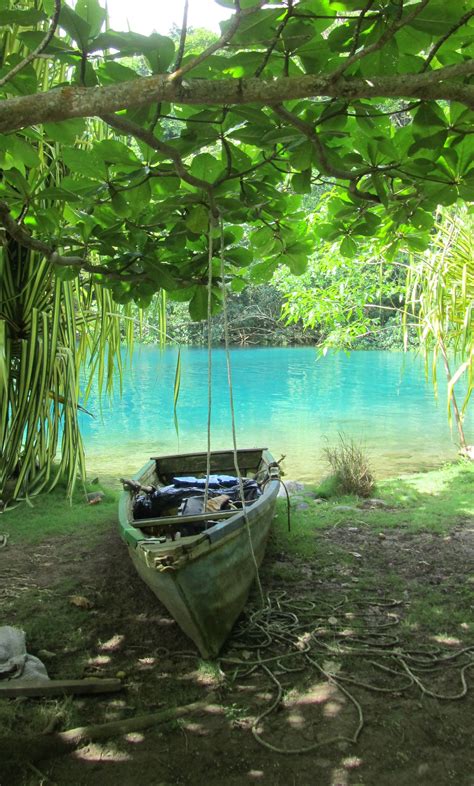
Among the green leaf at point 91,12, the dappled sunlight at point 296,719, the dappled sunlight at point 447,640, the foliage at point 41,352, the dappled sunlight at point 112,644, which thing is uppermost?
the green leaf at point 91,12

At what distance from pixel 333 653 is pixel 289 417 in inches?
372

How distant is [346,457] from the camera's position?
19.5 ft

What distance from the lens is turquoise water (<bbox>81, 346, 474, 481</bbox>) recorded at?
8492 millimetres

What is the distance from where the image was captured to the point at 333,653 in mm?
2600

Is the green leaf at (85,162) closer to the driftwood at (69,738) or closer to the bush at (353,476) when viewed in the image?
the driftwood at (69,738)

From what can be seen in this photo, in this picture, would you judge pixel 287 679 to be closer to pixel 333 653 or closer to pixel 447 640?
pixel 333 653

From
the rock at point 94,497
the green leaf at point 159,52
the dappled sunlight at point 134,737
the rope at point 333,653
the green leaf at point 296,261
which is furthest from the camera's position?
the rock at point 94,497

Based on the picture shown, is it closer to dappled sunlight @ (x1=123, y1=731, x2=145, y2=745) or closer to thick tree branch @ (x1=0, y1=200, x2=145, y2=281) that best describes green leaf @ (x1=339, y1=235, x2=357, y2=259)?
thick tree branch @ (x1=0, y1=200, x2=145, y2=281)

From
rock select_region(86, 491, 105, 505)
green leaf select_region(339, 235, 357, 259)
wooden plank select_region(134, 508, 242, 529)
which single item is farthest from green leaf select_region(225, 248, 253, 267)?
rock select_region(86, 491, 105, 505)

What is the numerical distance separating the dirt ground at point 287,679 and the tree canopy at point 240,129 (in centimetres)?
153

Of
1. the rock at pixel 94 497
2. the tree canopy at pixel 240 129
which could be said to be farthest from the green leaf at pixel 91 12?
the rock at pixel 94 497

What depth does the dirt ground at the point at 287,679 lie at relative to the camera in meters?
1.90

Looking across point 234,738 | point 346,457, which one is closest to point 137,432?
point 346,457

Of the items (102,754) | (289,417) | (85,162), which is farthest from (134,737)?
(289,417)
